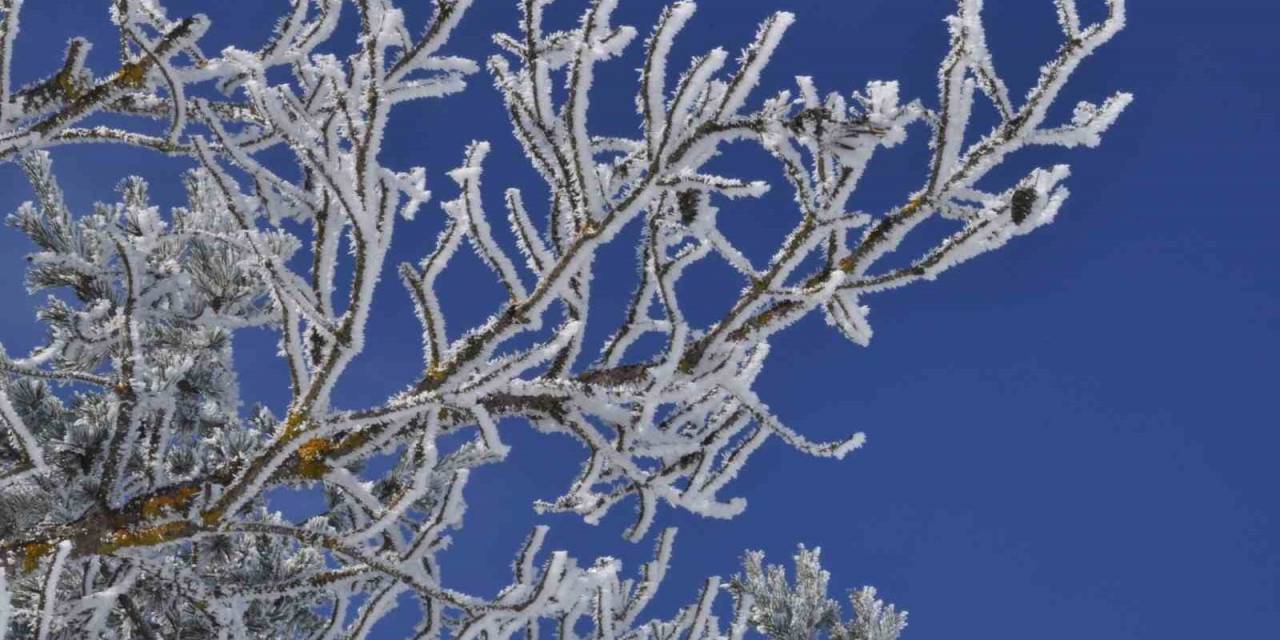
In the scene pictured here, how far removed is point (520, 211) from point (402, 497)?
861 millimetres

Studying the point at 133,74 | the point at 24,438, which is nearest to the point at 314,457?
the point at 24,438

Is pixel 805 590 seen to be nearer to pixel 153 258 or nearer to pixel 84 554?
pixel 153 258

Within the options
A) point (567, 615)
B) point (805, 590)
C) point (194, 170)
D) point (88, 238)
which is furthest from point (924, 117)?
point (805, 590)

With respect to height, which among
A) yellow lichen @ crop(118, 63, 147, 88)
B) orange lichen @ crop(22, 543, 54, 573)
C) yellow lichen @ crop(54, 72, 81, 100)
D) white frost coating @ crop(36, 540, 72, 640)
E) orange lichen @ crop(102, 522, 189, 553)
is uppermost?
yellow lichen @ crop(118, 63, 147, 88)

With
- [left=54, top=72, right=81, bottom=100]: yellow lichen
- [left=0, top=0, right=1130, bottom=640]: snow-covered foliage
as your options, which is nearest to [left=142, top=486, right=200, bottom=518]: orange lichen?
[left=0, top=0, right=1130, bottom=640]: snow-covered foliage

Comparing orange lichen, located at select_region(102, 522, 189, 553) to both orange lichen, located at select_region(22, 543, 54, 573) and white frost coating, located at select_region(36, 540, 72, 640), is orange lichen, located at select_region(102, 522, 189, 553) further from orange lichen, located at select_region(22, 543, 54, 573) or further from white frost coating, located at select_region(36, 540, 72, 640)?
white frost coating, located at select_region(36, 540, 72, 640)

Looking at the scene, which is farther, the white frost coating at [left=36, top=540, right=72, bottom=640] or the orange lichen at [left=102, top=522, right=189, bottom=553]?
the orange lichen at [left=102, top=522, right=189, bottom=553]

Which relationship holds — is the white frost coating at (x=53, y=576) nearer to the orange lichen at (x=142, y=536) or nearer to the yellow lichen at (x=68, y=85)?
the orange lichen at (x=142, y=536)

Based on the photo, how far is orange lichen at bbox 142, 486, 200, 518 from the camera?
2742 millimetres

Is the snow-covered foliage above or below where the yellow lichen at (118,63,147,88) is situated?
below

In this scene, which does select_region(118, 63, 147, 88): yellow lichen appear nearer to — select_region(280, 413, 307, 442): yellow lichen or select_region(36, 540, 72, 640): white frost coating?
select_region(280, 413, 307, 442): yellow lichen

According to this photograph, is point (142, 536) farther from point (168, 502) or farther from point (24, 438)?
point (24, 438)

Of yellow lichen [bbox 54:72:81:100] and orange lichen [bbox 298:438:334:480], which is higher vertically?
yellow lichen [bbox 54:72:81:100]

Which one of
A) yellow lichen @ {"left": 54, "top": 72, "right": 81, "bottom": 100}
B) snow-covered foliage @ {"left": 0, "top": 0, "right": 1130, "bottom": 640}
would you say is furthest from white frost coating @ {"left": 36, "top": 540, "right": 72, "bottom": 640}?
yellow lichen @ {"left": 54, "top": 72, "right": 81, "bottom": 100}
